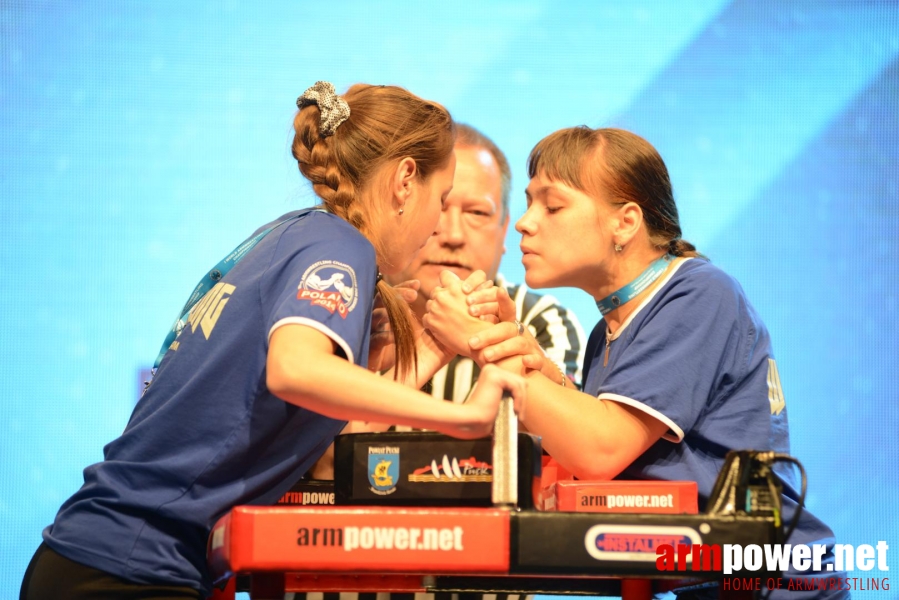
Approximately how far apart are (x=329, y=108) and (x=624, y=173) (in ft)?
2.09

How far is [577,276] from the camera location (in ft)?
6.30

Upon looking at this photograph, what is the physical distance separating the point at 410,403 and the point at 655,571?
369mm

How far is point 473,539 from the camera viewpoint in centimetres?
112

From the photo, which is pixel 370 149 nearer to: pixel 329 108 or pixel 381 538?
pixel 329 108

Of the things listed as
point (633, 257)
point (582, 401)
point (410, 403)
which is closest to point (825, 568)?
point (582, 401)

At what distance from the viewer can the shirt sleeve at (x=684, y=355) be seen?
1.54 meters

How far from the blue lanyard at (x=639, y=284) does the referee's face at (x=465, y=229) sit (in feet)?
3.30

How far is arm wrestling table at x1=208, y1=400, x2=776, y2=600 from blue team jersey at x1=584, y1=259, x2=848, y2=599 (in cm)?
41

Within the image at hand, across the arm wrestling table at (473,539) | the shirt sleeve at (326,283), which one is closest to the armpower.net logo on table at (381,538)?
the arm wrestling table at (473,539)

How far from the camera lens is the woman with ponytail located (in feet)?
5.09

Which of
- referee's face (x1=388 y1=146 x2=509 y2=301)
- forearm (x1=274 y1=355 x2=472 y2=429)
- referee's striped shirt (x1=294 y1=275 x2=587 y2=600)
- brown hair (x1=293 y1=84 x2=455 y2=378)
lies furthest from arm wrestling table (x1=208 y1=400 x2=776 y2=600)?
referee's face (x1=388 y1=146 x2=509 y2=301)

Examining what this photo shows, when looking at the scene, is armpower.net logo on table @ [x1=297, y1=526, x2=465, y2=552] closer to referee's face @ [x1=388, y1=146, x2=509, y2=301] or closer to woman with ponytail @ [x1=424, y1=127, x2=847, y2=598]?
woman with ponytail @ [x1=424, y1=127, x2=847, y2=598]

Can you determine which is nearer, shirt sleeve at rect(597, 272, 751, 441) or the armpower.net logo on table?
the armpower.net logo on table

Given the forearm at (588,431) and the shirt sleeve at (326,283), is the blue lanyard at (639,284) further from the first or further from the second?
the shirt sleeve at (326,283)
